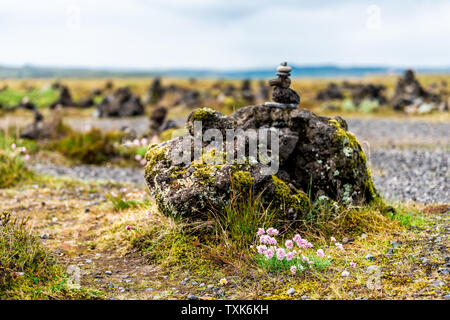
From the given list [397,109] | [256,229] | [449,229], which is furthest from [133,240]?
[397,109]

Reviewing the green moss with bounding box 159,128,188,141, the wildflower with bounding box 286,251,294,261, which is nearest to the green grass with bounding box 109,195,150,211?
the green moss with bounding box 159,128,188,141

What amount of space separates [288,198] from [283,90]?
77.0 inches

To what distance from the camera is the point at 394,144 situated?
16.6 m

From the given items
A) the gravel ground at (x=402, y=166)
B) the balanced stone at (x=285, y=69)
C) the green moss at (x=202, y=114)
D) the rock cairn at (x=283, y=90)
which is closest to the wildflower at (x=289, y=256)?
the green moss at (x=202, y=114)

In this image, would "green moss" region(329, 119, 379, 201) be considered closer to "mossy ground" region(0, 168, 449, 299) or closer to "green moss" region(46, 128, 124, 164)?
"mossy ground" region(0, 168, 449, 299)

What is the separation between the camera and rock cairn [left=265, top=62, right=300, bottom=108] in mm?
7180

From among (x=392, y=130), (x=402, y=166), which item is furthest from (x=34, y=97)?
(x=402, y=166)

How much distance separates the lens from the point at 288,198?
6227 mm

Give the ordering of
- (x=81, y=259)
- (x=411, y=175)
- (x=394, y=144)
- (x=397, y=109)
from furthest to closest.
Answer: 1. (x=397, y=109)
2. (x=394, y=144)
3. (x=411, y=175)
4. (x=81, y=259)

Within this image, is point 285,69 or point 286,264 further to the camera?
point 285,69

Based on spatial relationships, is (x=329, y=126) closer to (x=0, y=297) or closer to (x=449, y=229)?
(x=449, y=229)

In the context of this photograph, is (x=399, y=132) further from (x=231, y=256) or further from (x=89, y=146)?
(x=231, y=256)

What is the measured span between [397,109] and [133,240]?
1017 inches

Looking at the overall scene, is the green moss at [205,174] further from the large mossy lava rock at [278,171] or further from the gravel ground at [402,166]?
the gravel ground at [402,166]
